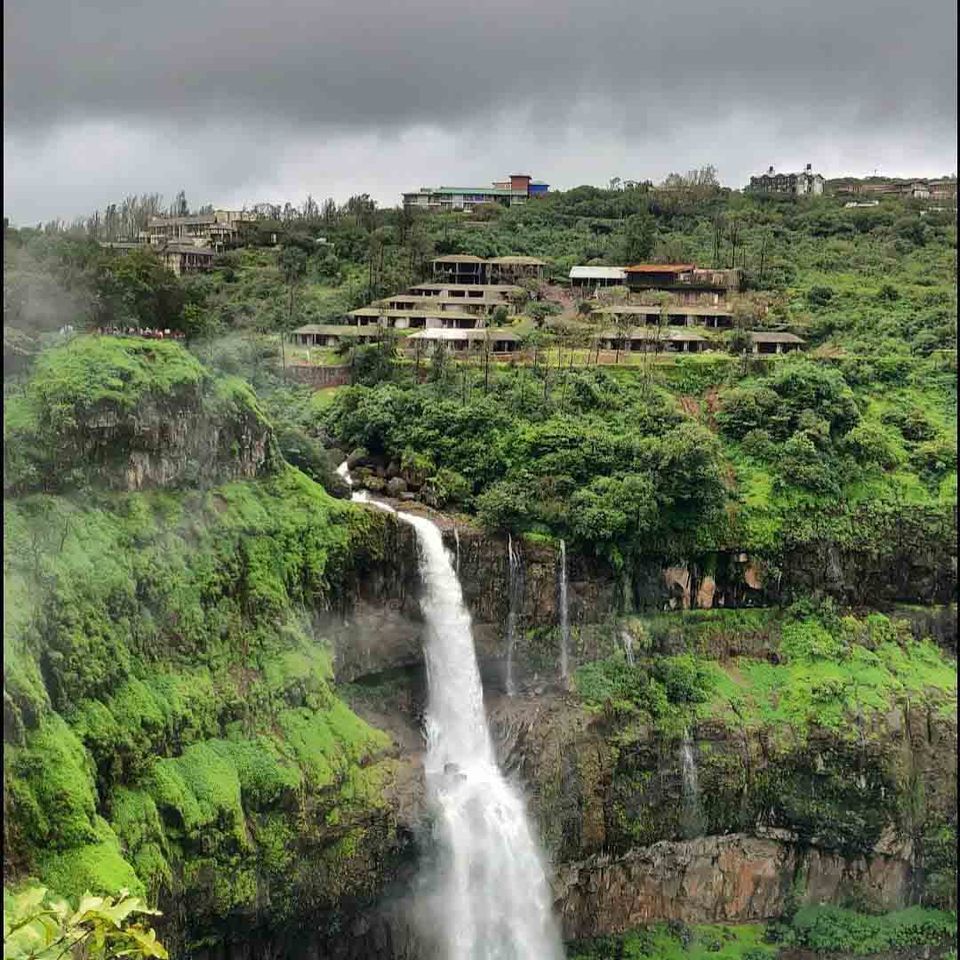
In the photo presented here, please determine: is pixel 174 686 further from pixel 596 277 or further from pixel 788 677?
pixel 596 277

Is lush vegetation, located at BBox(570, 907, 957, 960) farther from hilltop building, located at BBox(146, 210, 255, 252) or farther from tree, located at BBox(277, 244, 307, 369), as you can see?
hilltop building, located at BBox(146, 210, 255, 252)

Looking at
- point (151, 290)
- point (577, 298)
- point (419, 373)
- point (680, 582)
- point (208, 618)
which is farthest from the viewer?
point (577, 298)

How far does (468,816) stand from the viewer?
29.5 m

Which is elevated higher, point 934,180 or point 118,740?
point 934,180

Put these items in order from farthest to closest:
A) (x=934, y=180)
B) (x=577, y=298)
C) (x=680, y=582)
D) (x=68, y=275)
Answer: (x=934, y=180) → (x=577, y=298) → (x=680, y=582) → (x=68, y=275)

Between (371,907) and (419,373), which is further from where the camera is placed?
(419,373)

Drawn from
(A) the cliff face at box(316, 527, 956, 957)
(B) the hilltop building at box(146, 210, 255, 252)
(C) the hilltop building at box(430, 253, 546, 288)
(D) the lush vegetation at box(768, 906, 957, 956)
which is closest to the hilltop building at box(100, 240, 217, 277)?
(B) the hilltop building at box(146, 210, 255, 252)

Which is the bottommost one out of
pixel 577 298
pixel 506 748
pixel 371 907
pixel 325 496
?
pixel 371 907

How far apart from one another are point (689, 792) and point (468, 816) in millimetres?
6461

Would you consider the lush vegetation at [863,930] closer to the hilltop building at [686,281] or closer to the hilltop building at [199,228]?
the hilltop building at [686,281]

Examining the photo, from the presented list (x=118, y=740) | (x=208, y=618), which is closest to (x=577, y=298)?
(x=208, y=618)

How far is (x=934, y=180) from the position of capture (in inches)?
3017

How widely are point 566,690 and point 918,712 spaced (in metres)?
9.96

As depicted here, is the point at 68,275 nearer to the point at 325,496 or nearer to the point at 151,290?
the point at 151,290
